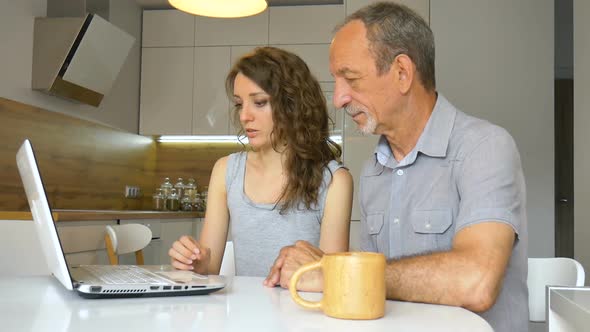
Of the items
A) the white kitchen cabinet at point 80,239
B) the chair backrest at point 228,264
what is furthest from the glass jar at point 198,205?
the chair backrest at point 228,264

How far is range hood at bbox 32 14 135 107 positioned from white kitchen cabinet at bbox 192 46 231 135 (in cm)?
111

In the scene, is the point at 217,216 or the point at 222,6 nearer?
the point at 217,216

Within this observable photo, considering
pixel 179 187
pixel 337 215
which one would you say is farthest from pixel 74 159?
pixel 337 215

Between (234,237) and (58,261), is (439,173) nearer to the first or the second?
(234,237)

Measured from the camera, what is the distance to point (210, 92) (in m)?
4.68

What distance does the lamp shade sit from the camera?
2.67m

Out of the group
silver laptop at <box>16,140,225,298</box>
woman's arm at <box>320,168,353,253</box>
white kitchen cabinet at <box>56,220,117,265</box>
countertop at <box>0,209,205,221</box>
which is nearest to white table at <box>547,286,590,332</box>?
silver laptop at <box>16,140,225,298</box>

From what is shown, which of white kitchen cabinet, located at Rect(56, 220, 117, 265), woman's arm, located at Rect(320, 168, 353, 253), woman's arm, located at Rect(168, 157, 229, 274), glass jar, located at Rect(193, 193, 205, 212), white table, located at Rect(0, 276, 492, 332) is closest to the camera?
white table, located at Rect(0, 276, 492, 332)

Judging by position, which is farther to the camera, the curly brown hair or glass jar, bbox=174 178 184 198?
glass jar, bbox=174 178 184 198

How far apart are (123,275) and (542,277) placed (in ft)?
3.06

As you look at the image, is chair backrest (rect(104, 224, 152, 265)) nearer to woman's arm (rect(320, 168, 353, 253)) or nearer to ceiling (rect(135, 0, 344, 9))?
woman's arm (rect(320, 168, 353, 253))

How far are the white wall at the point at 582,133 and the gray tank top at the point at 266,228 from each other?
1.18 m

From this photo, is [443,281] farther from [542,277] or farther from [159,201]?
[159,201]

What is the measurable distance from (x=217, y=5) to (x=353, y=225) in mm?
1507
